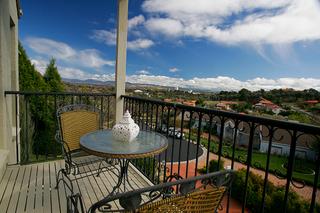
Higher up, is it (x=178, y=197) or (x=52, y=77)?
(x=52, y=77)

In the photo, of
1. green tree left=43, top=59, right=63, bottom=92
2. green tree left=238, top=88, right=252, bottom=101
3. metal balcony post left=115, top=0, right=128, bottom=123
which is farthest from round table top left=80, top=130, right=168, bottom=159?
green tree left=43, top=59, right=63, bottom=92

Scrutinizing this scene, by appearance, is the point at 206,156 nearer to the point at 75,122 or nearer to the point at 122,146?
the point at 122,146

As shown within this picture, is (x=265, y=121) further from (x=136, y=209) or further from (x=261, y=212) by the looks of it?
(x=136, y=209)

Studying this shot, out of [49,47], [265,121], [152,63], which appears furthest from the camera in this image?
[152,63]

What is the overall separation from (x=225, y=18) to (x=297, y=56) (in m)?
8.53

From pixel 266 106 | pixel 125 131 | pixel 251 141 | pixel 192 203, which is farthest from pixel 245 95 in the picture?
pixel 192 203

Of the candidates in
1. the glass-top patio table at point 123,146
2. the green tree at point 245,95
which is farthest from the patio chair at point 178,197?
the green tree at point 245,95

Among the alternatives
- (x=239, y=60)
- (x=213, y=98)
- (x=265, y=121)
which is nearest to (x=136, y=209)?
(x=265, y=121)

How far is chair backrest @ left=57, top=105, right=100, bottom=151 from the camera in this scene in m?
2.74

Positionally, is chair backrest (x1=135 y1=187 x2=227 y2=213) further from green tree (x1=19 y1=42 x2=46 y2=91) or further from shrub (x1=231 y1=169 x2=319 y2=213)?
shrub (x1=231 y1=169 x2=319 y2=213)

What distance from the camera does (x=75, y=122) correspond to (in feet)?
9.60

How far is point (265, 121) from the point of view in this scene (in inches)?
61.4

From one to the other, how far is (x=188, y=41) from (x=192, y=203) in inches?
763

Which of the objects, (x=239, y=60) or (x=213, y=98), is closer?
(x=213, y=98)
